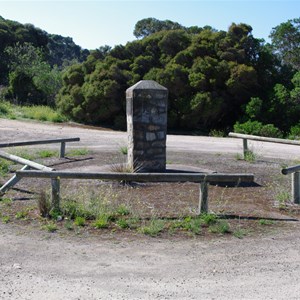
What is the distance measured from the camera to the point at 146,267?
516 cm

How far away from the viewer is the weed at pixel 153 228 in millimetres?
6336

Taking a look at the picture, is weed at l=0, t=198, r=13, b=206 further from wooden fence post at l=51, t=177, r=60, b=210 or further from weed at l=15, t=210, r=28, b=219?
wooden fence post at l=51, t=177, r=60, b=210

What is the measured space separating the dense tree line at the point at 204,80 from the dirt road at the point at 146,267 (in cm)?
1799

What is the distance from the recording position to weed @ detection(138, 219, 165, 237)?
634cm

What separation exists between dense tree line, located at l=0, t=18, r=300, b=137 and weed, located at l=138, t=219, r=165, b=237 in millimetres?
17487

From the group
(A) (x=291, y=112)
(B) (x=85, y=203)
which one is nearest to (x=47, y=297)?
(B) (x=85, y=203)

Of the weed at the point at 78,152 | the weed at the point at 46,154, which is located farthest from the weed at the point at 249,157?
the weed at the point at 46,154

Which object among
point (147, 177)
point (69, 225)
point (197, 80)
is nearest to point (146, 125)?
point (147, 177)

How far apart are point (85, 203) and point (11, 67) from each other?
3426 cm

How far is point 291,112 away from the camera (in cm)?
2525

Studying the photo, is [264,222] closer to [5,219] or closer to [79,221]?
[79,221]

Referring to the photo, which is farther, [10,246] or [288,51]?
[288,51]

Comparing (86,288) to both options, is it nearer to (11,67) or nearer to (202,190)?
(202,190)

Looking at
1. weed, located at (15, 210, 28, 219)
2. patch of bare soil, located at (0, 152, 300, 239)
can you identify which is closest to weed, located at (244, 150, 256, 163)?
patch of bare soil, located at (0, 152, 300, 239)
